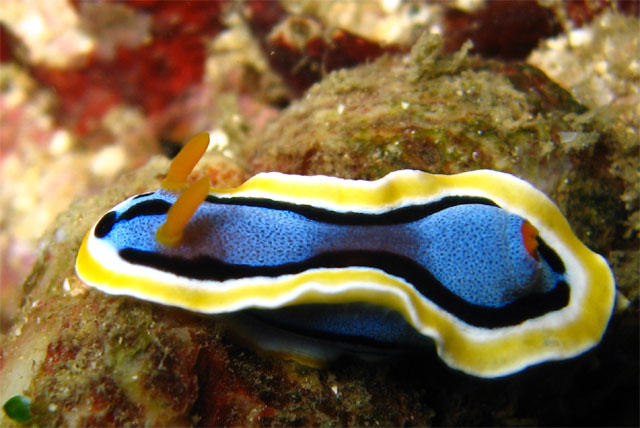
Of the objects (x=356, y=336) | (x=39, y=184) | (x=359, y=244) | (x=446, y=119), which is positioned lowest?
(x=39, y=184)

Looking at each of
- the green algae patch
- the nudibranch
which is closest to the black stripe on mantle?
the nudibranch

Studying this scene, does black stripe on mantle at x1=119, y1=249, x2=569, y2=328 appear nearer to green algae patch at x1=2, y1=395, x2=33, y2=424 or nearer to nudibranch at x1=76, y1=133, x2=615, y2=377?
nudibranch at x1=76, y1=133, x2=615, y2=377

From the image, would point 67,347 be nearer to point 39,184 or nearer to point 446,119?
point 446,119

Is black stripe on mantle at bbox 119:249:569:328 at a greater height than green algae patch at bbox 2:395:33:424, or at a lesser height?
greater

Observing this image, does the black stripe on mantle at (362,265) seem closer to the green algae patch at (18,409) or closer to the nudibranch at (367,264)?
the nudibranch at (367,264)

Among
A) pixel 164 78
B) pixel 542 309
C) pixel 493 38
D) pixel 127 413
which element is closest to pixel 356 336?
pixel 542 309

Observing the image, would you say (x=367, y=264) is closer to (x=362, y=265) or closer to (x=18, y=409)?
(x=362, y=265)

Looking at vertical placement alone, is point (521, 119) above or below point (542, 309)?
above

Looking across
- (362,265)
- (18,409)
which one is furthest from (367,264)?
(18,409)
